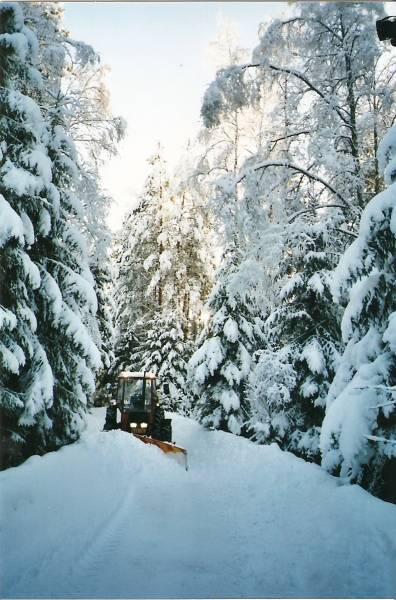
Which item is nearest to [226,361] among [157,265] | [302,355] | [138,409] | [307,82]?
[138,409]

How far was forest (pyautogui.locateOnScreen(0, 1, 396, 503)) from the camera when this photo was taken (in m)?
5.49

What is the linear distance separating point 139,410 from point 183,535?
7955 millimetres

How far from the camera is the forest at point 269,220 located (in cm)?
549

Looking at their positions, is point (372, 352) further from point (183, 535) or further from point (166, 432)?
point (166, 432)

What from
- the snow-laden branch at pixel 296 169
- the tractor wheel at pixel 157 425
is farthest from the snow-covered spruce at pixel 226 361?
the snow-laden branch at pixel 296 169

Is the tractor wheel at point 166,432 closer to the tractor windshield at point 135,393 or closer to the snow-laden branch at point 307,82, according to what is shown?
the tractor windshield at point 135,393

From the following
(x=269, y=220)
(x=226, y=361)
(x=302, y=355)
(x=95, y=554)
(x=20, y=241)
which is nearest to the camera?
(x=95, y=554)

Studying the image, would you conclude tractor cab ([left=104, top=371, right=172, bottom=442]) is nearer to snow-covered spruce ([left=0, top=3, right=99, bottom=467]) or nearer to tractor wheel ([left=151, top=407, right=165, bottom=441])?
A: tractor wheel ([left=151, top=407, right=165, bottom=441])

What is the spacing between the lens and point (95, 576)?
157 inches

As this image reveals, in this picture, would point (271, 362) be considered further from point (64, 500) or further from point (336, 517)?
point (64, 500)

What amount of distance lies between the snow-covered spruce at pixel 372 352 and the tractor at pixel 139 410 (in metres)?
7.27

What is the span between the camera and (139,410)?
516 inches

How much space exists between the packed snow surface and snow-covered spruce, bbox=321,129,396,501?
45 centimetres

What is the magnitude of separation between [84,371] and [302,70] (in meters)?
8.17
